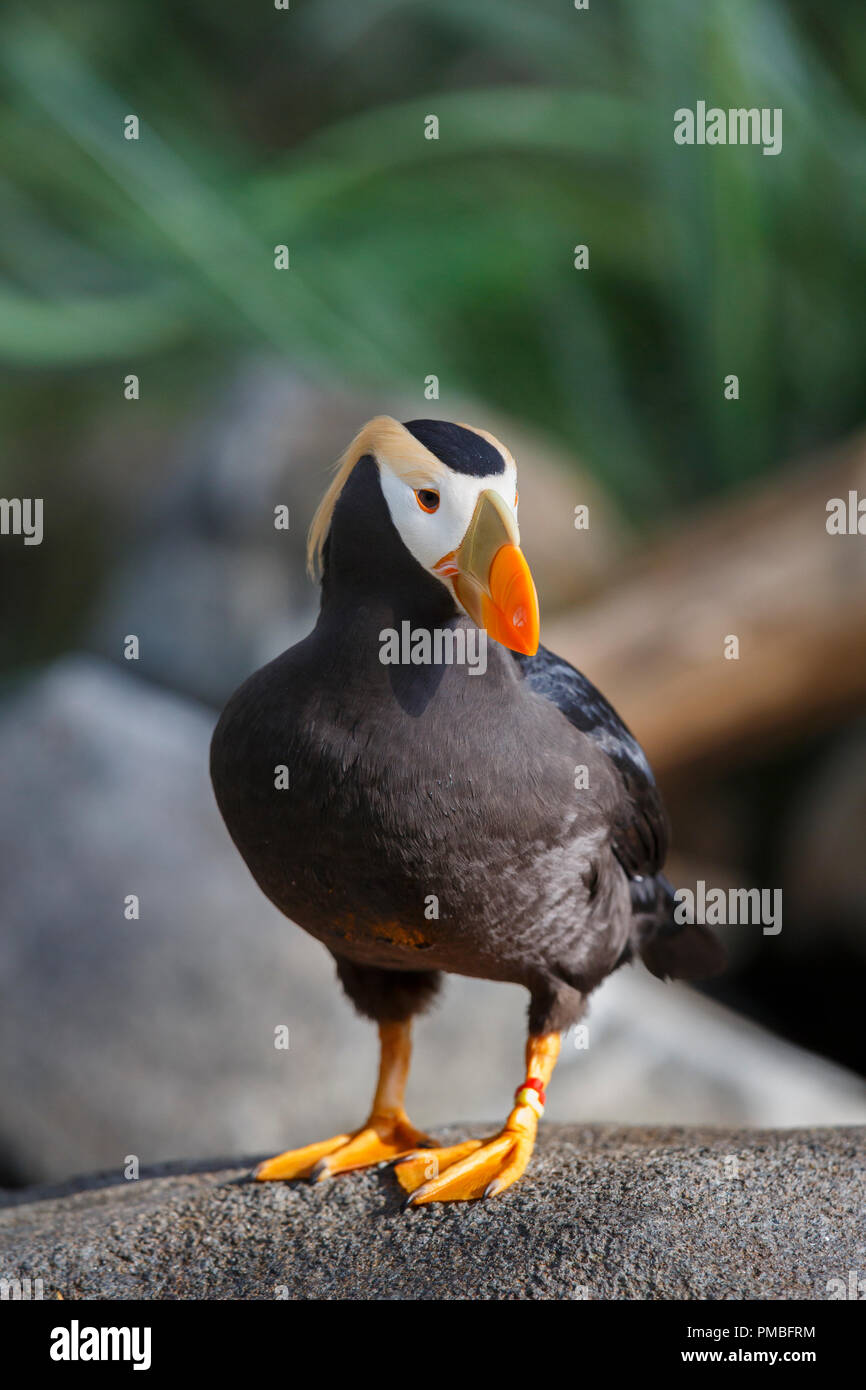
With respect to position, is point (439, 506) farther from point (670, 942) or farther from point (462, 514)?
point (670, 942)

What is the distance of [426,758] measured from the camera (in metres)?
2.79

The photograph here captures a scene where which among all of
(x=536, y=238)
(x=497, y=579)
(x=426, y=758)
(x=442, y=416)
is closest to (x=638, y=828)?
(x=426, y=758)

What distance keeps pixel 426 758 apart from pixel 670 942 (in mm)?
1238

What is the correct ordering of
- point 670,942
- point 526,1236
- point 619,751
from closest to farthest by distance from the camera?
point 526,1236 < point 619,751 < point 670,942

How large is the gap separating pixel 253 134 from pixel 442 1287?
34.3ft

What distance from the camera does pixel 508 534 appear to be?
8.59 feet

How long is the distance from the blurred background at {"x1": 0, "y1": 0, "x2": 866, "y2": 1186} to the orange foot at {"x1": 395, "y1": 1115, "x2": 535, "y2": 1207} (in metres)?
2.00

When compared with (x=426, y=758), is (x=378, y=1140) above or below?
below

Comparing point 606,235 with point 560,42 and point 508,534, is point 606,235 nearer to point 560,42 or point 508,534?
point 560,42

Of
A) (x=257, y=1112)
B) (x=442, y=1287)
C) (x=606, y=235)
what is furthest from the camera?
(x=606, y=235)

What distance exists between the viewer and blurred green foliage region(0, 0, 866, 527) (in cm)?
729

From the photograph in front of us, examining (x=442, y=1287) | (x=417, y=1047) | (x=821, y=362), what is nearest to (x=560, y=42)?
(x=821, y=362)

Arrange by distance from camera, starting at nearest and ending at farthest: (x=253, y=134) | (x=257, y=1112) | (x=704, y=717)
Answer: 1. (x=257, y=1112)
2. (x=704, y=717)
3. (x=253, y=134)

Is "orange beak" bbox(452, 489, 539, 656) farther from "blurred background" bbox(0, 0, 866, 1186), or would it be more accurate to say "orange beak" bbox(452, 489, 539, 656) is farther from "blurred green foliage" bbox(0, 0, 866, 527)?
"blurred green foliage" bbox(0, 0, 866, 527)
